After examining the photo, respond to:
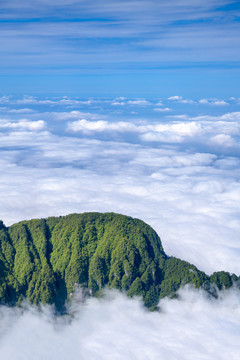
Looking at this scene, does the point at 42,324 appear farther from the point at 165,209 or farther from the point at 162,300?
the point at 165,209

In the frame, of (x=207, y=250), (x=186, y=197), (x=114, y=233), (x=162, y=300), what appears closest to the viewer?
(x=162, y=300)

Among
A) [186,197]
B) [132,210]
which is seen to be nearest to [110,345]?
[132,210]

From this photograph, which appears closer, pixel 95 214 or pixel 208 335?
pixel 208 335

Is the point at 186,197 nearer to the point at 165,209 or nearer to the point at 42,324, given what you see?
the point at 165,209

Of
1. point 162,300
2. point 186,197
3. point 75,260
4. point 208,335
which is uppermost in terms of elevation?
point 186,197

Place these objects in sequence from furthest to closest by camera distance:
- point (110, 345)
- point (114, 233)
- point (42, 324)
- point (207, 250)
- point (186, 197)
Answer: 1. point (186, 197)
2. point (207, 250)
3. point (114, 233)
4. point (42, 324)
5. point (110, 345)

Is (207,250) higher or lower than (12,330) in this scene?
higher
